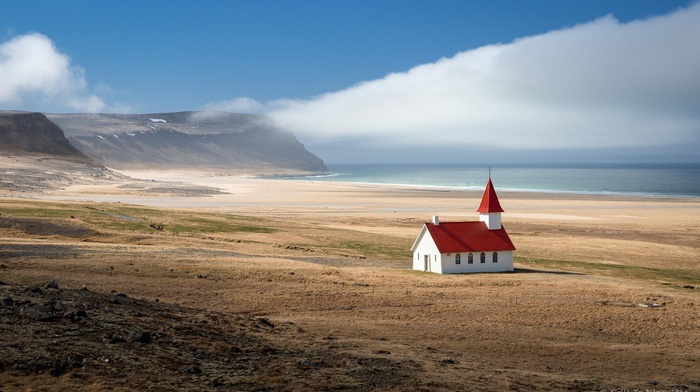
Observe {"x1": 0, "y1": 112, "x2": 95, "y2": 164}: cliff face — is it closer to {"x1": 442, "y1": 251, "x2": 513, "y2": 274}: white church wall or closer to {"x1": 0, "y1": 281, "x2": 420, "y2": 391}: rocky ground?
{"x1": 442, "y1": 251, "x2": 513, "y2": 274}: white church wall

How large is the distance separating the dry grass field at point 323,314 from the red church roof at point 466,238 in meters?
2.35

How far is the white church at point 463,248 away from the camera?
129ft

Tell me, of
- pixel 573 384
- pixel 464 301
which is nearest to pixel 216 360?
Result: pixel 573 384

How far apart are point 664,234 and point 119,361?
6558cm

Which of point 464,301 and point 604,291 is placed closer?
point 464,301

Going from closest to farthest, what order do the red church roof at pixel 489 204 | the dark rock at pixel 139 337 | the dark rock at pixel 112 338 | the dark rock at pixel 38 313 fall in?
1. the dark rock at pixel 112 338
2. the dark rock at pixel 139 337
3. the dark rock at pixel 38 313
4. the red church roof at pixel 489 204

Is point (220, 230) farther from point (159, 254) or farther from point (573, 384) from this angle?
point (573, 384)

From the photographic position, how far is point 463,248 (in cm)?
3941

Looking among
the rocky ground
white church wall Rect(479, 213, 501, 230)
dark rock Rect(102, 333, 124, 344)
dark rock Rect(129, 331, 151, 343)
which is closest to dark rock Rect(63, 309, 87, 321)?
the rocky ground

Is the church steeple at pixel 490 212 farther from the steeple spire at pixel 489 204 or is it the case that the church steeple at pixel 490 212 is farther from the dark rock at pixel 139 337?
the dark rock at pixel 139 337

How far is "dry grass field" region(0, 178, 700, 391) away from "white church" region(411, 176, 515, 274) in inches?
59.7

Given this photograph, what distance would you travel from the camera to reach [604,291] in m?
33.1

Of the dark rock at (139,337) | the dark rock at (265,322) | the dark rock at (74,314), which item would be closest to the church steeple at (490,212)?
the dark rock at (265,322)

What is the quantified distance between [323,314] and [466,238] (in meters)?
16.4
